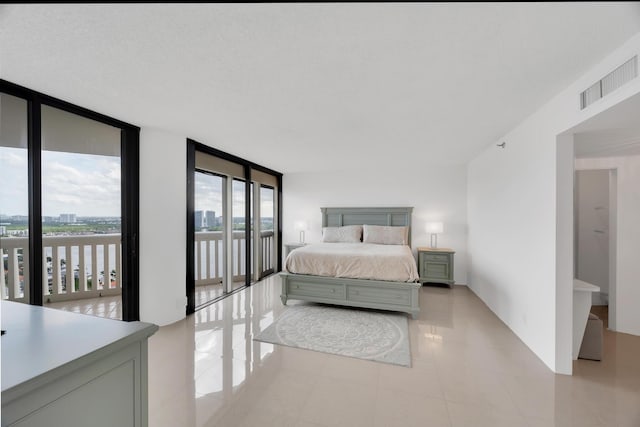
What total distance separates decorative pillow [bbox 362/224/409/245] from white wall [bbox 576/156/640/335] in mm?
2604

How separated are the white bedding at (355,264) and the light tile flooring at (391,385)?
748 mm

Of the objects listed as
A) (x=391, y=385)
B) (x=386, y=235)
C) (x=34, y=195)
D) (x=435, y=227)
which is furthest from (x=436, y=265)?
(x=34, y=195)

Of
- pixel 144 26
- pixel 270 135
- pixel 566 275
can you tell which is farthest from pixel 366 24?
pixel 566 275

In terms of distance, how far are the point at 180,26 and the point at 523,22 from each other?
1.80 meters

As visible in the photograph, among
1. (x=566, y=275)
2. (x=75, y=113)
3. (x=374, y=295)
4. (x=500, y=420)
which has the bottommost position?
(x=500, y=420)

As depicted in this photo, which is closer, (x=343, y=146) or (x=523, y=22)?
(x=523, y=22)

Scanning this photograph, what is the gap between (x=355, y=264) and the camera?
339 centimetres

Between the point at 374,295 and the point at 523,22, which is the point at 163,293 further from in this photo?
the point at 523,22

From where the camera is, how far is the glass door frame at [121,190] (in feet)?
6.54

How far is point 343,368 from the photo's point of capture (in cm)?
215

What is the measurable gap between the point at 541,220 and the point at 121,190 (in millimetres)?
4294

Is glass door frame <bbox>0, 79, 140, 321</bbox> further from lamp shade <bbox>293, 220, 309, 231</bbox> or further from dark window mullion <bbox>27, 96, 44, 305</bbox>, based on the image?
lamp shade <bbox>293, 220, 309, 231</bbox>

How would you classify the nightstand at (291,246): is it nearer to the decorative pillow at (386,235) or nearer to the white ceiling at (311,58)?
the decorative pillow at (386,235)

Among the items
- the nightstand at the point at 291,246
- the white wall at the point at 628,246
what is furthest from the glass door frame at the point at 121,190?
the white wall at the point at 628,246
